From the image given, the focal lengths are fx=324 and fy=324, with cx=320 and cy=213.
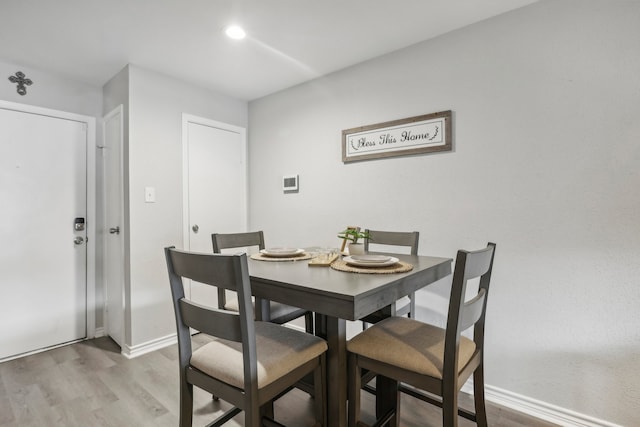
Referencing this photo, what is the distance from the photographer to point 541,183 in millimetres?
1723

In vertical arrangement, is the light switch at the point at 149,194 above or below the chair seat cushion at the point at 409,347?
above

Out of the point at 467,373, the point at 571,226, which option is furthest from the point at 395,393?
the point at 571,226

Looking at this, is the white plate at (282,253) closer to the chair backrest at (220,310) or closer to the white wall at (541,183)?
the chair backrest at (220,310)

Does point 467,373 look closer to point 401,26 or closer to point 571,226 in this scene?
point 571,226

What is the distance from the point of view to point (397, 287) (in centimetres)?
121

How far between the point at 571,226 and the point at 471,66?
1.07 meters

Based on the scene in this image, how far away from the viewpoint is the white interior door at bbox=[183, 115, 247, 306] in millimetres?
2828

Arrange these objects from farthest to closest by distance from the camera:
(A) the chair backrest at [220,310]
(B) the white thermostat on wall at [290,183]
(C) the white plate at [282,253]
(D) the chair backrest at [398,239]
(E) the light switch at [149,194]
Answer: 1. (B) the white thermostat on wall at [290,183]
2. (E) the light switch at [149,194]
3. (D) the chair backrest at [398,239]
4. (C) the white plate at [282,253]
5. (A) the chair backrest at [220,310]

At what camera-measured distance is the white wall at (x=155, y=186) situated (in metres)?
2.45

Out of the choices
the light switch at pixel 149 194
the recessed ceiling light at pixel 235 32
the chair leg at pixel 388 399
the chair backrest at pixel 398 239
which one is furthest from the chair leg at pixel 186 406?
the recessed ceiling light at pixel 235 32

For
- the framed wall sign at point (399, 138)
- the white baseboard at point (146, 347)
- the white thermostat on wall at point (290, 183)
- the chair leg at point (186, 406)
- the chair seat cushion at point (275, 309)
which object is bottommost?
the white baseboard at point (146, 347)

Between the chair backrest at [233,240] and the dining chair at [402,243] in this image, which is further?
the chair backrest at [233,240]

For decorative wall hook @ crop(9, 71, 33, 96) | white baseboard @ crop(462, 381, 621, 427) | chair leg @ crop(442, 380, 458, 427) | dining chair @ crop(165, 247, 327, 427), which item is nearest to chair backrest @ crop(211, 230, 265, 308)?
dining chair @ crop(165, 247, 327, 427)

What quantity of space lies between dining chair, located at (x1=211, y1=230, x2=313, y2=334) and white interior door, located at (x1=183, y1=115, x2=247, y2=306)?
887mm
